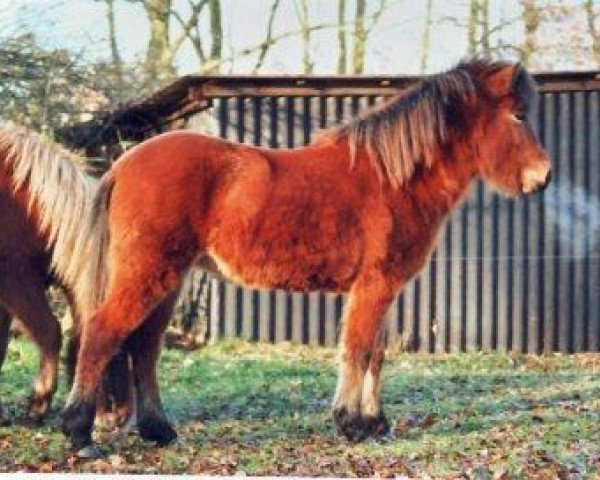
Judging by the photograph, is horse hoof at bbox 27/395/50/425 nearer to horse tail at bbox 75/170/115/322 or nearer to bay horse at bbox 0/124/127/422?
bay horse at bbox 0/124/127/422

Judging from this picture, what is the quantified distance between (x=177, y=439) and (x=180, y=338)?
81cm

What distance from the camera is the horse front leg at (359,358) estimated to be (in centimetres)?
343

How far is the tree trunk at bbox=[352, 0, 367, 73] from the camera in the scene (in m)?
3.88

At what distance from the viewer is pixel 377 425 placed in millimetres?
3467

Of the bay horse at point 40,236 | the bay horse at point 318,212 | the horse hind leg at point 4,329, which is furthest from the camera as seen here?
the horse hind leg at point 4,329

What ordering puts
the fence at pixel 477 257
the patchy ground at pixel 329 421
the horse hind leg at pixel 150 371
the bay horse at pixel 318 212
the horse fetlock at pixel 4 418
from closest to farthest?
the patchy ground at pixel 329 421, the bay horse at pixel 318 212, the horse hind leg at pixel 150 371, the horse fetlock at pixel 4 418, the fence at pixel 477 257

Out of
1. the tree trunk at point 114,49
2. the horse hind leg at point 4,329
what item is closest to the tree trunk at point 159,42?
the tree trunk at point 114,49

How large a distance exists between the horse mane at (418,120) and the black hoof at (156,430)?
101 centimetres

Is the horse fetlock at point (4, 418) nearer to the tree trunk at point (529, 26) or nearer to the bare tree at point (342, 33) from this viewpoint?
the bare tree at point (342, 33)

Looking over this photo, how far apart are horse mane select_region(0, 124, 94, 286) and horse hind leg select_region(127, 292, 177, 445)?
0.92 feet

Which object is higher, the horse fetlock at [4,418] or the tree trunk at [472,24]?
the tree trunk at [472,24]

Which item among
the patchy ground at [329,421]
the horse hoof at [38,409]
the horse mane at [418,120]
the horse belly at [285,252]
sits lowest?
the patchy ground at [329,421]

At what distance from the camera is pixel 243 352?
4.13 meters

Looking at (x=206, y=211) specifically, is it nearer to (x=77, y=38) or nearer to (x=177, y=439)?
(x=177, y=439)
